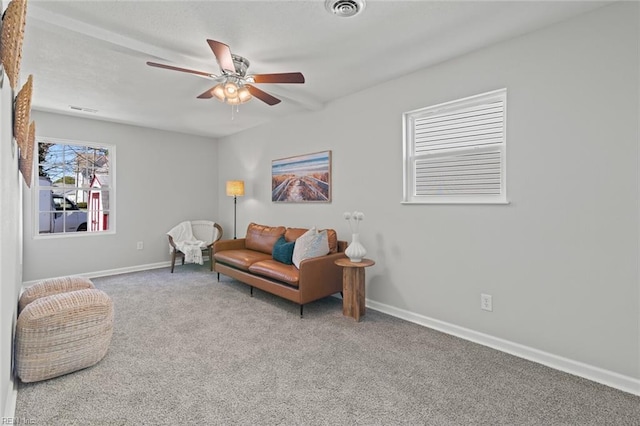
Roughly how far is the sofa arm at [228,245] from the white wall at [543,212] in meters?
2.31

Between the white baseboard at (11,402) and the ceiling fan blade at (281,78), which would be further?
the ceiling fan blade at (281,78)

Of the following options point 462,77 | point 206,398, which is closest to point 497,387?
point 206,398

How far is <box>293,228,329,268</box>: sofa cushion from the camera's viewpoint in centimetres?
341

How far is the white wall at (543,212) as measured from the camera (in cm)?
207

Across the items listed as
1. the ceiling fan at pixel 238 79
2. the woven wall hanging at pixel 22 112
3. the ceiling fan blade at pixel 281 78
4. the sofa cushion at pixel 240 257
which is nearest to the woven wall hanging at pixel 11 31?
the woven wall hanging at pixel 22 112

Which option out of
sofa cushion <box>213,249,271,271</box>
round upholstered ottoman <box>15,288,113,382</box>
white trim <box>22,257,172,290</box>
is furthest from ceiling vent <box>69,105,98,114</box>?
round upholstered ottoman <box>15,288,113,382</box>

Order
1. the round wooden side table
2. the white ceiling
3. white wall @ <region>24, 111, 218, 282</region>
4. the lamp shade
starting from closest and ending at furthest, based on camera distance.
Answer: the white ceiling, the round wooden side table, white wall @ <region>24, 111, 218, 282</region>, the lamp shade

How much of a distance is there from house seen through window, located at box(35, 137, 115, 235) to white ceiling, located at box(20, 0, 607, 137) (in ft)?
4.05

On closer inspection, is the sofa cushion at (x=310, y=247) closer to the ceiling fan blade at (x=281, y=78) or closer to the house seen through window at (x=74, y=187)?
the ceiling fan blade at (x=281, y=78)

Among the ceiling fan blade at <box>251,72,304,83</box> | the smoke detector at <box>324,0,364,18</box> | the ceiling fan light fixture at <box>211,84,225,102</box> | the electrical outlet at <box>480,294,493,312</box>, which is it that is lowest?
the electrical outlet at <box>480,294,493,312</box>

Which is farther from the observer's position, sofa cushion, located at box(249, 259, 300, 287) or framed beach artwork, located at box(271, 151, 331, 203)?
framed beach artwork, located at box(271, 151, 331, 203)

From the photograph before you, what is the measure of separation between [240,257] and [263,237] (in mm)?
493

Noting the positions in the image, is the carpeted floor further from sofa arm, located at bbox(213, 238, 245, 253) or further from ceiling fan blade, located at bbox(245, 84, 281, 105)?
ceiling fan blade, located at bbox(245, 84, 281, 105)

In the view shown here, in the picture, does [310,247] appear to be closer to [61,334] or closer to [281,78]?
[281,78]
